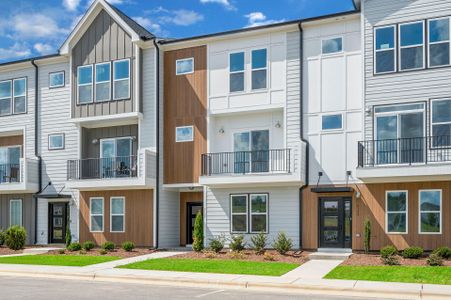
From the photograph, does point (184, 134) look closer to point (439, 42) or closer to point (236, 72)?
point (236, 72)

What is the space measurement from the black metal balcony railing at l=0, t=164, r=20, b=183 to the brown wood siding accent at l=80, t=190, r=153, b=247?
4.35 m

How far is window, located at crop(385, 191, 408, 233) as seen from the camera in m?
20.9

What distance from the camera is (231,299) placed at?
12.8m

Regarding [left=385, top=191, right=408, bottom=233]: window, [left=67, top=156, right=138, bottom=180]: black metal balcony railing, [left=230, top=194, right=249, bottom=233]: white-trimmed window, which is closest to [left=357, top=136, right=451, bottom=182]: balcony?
[left=385, top=191, right=408, bottom=233]: window

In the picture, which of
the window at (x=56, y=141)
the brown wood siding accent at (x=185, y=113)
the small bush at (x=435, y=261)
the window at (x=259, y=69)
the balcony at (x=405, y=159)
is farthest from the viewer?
the window at (x=56, y=141)

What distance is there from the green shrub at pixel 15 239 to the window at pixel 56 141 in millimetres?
4381

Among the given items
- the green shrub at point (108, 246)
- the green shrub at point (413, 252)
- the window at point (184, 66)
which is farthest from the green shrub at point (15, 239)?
the green shrub at point (413, 252)

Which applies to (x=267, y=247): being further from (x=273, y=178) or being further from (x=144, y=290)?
(x=144, y=290)

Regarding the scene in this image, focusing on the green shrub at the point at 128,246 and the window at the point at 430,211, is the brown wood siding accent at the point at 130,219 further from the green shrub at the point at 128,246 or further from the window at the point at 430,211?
the window at the point at 430,211

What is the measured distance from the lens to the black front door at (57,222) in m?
28.1

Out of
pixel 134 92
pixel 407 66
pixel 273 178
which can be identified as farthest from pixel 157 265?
pixel 407 66

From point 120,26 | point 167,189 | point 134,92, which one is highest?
point 120,26

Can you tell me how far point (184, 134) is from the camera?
2531 cm

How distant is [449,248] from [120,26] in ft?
55.0
